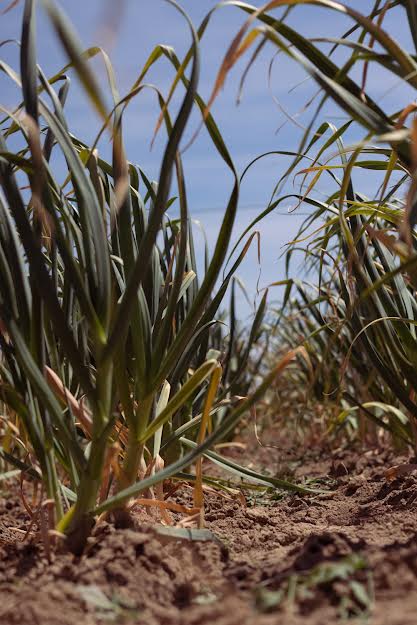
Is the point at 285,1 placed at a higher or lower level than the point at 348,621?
higher

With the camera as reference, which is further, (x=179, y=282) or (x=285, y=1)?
(x=179, y=282)

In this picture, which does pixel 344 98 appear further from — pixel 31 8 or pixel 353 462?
pixel 353 462

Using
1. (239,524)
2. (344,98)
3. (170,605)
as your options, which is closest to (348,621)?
(170,605)

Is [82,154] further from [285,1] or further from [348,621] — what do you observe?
[348,621]

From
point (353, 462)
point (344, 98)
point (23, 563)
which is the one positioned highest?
point (344, 98)

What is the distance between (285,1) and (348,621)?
742 millimetres

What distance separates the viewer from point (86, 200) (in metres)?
1.03

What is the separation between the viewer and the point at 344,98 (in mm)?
887

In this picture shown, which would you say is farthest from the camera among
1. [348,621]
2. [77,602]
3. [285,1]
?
[285,1]

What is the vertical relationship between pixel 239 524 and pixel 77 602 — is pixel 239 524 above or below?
below

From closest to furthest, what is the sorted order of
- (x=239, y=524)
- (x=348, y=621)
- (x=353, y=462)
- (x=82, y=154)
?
(x=348, y=621) → (x=82, y=154) → (x=239, y=524) → (x=353, y=462)

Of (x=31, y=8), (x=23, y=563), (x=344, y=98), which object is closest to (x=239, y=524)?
(x=23, y=563)

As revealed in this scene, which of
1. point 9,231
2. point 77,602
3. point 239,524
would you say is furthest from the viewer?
point 239,524

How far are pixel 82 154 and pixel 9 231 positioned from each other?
293mm
